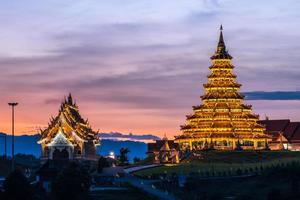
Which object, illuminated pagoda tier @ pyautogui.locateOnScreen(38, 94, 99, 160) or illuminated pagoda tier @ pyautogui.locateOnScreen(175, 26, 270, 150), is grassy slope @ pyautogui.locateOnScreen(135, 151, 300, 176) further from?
illuminated pagoda tier @ pyautogui.locateOnScreen(38, 94, 99, 160)

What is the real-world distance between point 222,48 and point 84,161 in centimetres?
2848

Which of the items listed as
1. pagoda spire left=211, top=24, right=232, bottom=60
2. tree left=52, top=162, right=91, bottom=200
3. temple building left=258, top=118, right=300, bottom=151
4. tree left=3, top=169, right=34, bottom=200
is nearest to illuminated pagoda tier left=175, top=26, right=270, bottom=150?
pagoda spire left=211, top=24, right=232, bottom=60

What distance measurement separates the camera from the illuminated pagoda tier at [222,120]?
157 meters

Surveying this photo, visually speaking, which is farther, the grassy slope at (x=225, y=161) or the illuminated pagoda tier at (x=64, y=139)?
the illuminated pagoda tier at (x=64, y=139)

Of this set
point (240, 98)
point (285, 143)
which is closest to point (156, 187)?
point (240, 98)

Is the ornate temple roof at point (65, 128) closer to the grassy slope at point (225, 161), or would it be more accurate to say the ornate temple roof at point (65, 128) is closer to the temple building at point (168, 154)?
the temple building at point (168, 154)

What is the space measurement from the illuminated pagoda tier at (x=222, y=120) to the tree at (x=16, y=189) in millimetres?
72408

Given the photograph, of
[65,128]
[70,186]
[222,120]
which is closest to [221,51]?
[222,120]

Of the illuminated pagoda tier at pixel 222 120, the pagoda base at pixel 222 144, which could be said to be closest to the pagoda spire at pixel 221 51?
the illuminated pagoda tier at pixel 222 120

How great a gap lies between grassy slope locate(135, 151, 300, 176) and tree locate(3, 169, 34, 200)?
45.4 metres

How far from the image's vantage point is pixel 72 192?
9106 centimetres

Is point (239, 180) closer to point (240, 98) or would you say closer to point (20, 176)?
point (20, 176)

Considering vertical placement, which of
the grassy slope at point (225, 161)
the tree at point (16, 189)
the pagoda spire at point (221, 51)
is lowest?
the tree at point (16, 189)

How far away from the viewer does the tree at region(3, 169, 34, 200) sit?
84312 millimetres
